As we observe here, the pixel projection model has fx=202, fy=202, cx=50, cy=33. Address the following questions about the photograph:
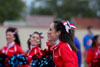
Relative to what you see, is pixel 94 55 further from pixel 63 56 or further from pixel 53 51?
pixel 63 56

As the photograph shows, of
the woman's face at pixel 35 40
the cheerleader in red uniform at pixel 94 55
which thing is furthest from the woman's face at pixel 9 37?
the cheerleader in red uniform at pixel 94 55

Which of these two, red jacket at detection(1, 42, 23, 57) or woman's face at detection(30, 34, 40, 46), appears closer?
woman's face at detection(30, 34, 40, 46)

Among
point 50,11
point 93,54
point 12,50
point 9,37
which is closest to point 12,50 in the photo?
point 12,50

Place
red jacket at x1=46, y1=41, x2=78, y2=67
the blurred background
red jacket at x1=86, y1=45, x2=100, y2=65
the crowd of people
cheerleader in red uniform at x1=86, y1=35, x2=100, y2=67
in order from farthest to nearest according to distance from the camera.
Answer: the blurred background, red jacket at x1=86, y1=45, x2=100, y2=65, cheerleader in red uniform at x1=86, y1=35, x2=100, y2=67, the crowd of people, red jacket at x1=46, y1=41, x2=78, y2=67

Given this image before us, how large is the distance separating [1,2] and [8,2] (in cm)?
143

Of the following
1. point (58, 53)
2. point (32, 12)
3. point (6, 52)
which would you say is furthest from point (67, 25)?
point (32, 12)

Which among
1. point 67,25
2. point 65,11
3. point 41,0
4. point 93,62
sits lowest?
point 93,62

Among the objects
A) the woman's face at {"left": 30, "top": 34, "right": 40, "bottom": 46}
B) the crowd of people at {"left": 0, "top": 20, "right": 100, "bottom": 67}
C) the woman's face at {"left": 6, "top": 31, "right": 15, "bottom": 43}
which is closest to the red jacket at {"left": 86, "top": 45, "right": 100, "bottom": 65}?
the crowd of people at {"left": 0, "top": 20, "right": 100, "bottom": 67}

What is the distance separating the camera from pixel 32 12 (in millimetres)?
52375

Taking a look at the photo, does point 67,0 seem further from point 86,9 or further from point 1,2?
point 1,2

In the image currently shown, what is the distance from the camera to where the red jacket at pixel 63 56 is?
276 cm

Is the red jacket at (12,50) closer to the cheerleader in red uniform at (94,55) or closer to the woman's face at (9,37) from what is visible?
the woman's face at (9,37)

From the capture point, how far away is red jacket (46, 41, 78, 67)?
9.07 feet

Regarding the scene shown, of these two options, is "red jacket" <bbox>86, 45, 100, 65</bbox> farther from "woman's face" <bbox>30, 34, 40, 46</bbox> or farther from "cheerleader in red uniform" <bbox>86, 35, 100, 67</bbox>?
"woman's face" <bbox>30, 34, 40, 46</bbox>
